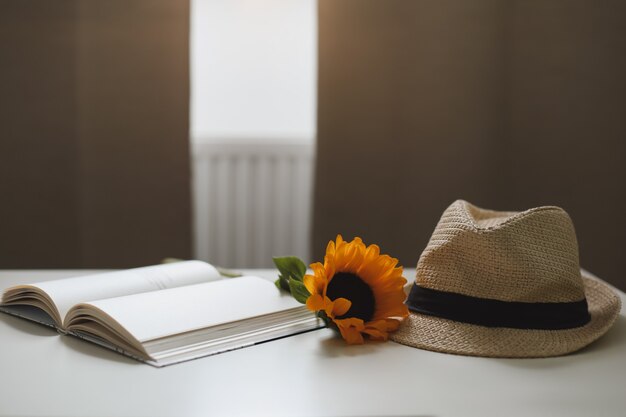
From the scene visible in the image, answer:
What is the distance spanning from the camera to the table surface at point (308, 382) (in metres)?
0.65

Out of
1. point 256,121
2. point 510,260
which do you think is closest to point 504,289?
point 510,260

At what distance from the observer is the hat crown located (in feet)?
2.89

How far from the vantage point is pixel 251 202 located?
2.76 m

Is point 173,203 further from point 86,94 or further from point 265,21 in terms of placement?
point 265,21

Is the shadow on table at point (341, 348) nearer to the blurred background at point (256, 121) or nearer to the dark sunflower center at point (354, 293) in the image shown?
the dark sunflower center at point (354, 293)

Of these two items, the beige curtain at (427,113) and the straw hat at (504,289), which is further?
the beige curtain at (427,113)

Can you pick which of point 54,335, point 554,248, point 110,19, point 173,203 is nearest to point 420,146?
point 173,203

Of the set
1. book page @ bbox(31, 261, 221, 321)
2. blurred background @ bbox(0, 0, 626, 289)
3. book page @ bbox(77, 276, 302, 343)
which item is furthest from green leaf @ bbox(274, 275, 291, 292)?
blurred background @ bbox(0, 0, 626, 289)

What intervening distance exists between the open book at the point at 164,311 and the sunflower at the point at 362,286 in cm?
8

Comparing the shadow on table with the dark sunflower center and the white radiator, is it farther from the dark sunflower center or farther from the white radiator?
the white radiator

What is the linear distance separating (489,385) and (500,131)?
2102 millimetres

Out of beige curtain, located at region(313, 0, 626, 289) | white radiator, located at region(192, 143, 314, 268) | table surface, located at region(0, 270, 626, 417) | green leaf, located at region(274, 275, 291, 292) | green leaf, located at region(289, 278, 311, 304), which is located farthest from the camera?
white radiator, located at region(192, 143, 314, 268)

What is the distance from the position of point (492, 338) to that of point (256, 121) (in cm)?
202

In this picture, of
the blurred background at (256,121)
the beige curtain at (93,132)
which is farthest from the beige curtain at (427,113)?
the beige curtain at (93,132)
